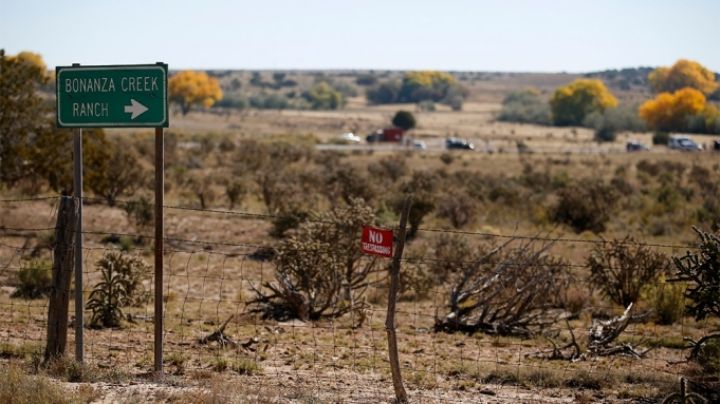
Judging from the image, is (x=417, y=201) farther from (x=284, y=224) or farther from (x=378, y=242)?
(x=378, y=242)

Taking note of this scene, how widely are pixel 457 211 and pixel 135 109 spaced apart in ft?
61.1

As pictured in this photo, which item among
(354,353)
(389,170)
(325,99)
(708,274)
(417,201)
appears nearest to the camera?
(708,274)

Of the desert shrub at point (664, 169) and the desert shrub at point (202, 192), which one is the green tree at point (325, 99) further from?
the desert shrub at point (202, 192)

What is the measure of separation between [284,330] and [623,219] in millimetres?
17516

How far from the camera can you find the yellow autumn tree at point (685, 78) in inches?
4946

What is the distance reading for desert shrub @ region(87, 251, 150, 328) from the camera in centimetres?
1213

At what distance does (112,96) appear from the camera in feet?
26.6

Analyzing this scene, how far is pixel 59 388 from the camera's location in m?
7.47

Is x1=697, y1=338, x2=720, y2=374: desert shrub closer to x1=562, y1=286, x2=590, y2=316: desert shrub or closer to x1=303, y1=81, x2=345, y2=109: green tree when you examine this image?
x1=562, y1=286, x2=590, y2=316: desert shrub

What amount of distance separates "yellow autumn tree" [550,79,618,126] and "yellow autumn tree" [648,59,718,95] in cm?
2075

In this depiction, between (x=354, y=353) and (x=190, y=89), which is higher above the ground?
(x=190, y=89)

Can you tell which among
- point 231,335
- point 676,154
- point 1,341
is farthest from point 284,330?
point 676,154

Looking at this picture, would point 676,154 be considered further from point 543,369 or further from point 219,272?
point 543,369

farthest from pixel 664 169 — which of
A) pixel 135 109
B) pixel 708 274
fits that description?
pixel 135 109
